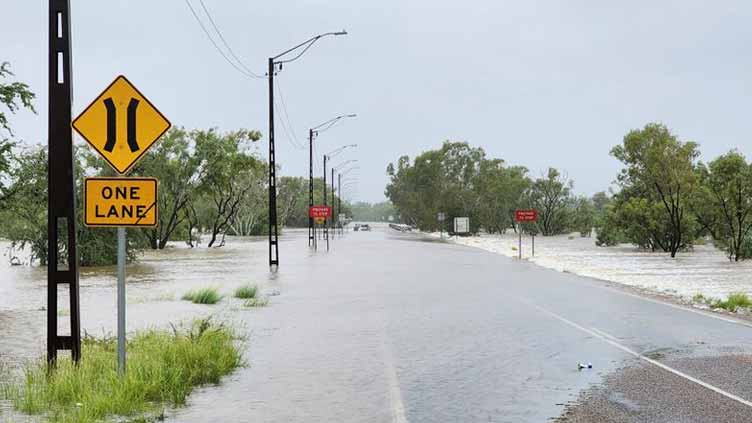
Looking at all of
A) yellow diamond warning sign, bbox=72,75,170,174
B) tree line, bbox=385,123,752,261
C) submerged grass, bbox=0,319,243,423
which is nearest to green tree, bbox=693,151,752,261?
tree line, bbox=385,123,752,261

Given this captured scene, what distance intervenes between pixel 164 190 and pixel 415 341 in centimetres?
5598

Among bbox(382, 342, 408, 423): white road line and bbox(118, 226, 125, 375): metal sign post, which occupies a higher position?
bbox(118, 226, 125, 375): metal sign post

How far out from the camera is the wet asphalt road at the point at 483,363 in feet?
27.7

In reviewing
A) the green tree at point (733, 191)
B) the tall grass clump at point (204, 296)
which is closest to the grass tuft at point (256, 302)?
the tall grass clump at point (204, 296)

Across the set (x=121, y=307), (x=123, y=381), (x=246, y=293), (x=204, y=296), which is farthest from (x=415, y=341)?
(x=246, y=293)

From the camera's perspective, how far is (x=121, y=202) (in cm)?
919

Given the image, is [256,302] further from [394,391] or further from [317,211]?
[317,211]

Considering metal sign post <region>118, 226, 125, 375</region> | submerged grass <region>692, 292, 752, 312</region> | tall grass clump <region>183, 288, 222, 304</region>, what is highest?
metal sign post <region>118, 226, 125, 375</region>

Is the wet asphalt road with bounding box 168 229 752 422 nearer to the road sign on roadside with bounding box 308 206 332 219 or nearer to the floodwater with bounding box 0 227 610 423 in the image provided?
the floodwater with bounding box 0 227 610 423

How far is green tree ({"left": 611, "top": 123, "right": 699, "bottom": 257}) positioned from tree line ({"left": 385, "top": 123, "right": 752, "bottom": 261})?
0.07m

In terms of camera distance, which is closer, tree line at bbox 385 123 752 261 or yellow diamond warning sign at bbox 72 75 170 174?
yellow diamond warning sign at bbox 72 75 170 174

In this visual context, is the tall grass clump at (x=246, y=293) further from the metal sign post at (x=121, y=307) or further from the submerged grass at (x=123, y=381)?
the metal sign post at (x=121, y=307)

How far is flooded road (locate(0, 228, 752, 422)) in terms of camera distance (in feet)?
28.8

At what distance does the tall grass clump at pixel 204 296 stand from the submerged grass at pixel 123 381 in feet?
30.0
